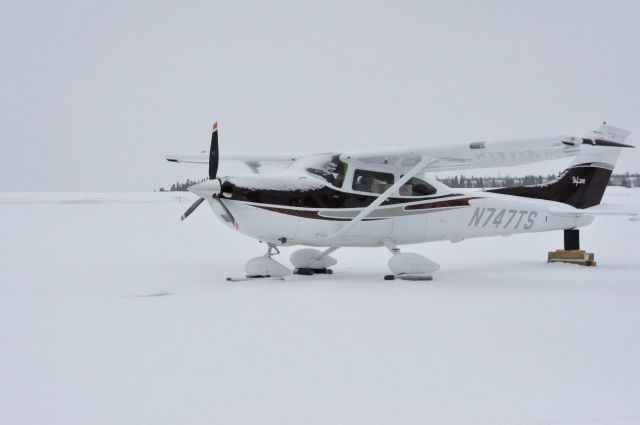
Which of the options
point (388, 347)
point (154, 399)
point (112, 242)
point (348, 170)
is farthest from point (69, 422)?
point (112, 242)

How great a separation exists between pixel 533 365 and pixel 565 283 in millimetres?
5584

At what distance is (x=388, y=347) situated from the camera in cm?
527

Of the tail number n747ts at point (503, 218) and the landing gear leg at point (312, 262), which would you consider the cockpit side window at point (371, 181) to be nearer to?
the landing gear leg at point (312, 262)

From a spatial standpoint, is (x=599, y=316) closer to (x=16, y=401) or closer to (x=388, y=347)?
(x=388, y=347)

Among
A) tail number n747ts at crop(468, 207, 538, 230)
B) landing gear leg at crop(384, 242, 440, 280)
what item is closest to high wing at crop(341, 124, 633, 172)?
tail number n747ts at crop(468, 207, 538, 230)

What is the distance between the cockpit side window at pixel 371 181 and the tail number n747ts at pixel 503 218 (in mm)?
1755

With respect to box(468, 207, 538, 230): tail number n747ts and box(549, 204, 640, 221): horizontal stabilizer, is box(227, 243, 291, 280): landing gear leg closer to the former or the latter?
box(468, 207, 538, 230): tail number n747ts

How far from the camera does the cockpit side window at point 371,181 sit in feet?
35.5

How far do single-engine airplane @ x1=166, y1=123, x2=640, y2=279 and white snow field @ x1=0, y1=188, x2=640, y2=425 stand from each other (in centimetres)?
69

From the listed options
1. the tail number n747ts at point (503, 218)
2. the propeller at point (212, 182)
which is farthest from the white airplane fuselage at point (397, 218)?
the propeller at point (212, 182)

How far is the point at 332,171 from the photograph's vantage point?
10.7 meters

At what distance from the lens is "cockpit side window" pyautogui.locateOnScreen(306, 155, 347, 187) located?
35.0 feet

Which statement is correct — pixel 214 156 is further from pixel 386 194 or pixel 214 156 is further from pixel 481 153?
pixel 481 153

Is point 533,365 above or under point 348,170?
under
